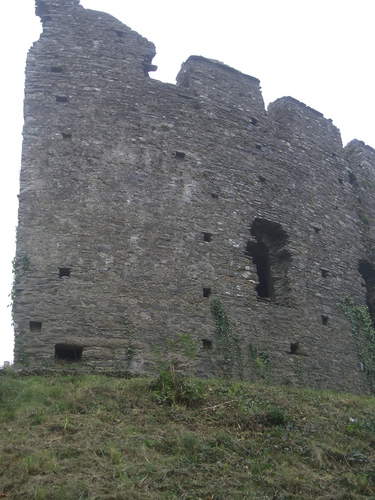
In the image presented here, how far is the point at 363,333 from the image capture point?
1345 cm

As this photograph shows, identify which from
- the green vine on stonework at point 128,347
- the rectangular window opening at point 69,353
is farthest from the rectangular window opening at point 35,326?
the green vine on stonework at point 128,347

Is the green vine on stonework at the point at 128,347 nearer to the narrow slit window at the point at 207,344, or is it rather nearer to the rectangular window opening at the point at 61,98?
the narrow slit window at the point at 207,344

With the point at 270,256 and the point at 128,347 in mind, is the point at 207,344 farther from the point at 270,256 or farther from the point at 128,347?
the point at 270,256

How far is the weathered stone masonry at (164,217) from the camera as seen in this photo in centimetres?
1049

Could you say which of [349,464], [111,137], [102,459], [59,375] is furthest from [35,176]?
[349,464]

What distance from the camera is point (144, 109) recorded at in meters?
13.1

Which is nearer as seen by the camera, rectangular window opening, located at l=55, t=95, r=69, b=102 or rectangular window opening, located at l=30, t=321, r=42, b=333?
rectangular window opening, located at l=30, t=321, r=42, b=333

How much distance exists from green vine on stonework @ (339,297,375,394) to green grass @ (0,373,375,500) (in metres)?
3.72

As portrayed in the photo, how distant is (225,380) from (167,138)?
522cm

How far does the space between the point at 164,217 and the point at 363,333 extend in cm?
492

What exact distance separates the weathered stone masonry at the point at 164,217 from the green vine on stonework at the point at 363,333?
0.24 metres

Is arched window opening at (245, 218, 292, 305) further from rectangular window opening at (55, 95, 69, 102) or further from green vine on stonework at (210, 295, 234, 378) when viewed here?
rectangular window opening at (55, 95, 69, 102)

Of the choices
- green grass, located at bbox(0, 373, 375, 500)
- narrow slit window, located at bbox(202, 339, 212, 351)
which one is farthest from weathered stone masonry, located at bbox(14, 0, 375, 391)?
green grass, located at bbox(0, 373, 375, 500)

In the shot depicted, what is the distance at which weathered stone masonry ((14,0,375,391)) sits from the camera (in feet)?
34.4
